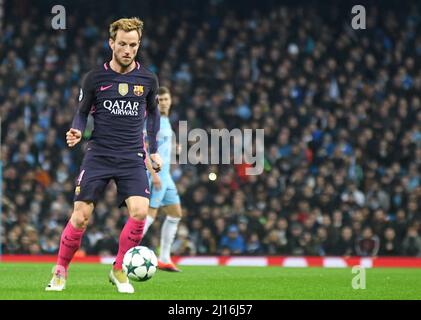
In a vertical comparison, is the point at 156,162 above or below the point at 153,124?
below

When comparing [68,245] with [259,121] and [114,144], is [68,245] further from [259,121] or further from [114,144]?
[259,121]

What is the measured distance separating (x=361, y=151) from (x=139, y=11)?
7163 mm

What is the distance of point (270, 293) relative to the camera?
9328 millimetres

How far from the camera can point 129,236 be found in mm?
9211

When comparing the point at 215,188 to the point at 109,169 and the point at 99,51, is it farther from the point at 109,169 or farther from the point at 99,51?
the point at 109,169

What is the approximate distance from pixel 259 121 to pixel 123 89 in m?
11.7

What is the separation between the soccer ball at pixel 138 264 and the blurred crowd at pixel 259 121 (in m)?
8.68

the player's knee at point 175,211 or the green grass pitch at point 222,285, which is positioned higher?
the player's knee at point 175,211

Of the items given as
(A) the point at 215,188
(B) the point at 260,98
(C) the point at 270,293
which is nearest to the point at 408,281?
(C) the point at 270,293

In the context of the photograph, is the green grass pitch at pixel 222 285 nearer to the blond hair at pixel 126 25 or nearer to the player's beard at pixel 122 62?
the player's beard at pixel 122 62

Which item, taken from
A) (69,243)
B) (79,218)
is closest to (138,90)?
(79,218)

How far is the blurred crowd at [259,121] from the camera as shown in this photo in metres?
18.1
